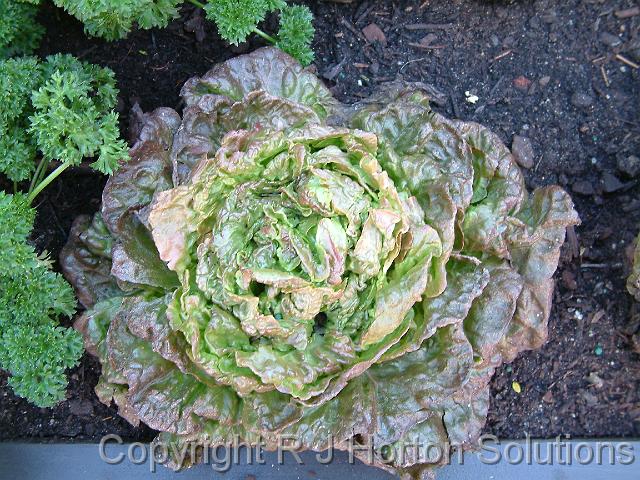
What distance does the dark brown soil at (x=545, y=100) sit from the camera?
313 cm

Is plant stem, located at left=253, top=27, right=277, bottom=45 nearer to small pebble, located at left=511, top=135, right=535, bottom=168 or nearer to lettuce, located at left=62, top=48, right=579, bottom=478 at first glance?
lettuce, located at left=62, top=48, right=579, bottom=478

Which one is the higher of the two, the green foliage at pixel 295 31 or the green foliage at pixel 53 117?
the green foliage at pixel 53 117

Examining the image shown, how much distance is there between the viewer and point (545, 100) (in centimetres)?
327

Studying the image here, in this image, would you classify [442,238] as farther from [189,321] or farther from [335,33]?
[335,33]

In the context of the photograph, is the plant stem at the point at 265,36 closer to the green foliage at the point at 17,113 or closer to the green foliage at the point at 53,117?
the green foliage at the point at 53,117

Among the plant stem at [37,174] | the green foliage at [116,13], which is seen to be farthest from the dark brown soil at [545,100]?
the green foliage at [116,13]

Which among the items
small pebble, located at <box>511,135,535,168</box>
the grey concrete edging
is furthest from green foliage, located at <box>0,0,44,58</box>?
small pebble, located at <box>511,135,535,168</box>

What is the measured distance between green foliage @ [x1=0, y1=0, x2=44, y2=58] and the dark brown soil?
34 centimetres

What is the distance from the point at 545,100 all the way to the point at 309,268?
1708 mm

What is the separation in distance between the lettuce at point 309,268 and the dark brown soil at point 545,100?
1.74ft

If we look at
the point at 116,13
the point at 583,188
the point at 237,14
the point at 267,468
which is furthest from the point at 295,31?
the point at 267,468

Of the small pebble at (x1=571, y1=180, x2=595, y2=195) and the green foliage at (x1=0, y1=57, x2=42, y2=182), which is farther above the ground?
the green foliage at (x1=0, y1=57, x2=42, y2=182)

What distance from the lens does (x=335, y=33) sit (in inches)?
127

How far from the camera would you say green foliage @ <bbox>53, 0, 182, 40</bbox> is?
7.60ft
